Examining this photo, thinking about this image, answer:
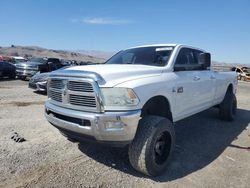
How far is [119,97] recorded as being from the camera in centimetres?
331

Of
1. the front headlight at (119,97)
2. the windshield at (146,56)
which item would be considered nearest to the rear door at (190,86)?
the windshield at (146,56)

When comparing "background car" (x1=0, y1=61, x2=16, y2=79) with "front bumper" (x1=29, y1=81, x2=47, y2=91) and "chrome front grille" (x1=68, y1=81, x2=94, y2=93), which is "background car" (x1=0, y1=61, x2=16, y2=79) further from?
"chrome front grille" (x1=68, y1=81, x2=94, y2=93)

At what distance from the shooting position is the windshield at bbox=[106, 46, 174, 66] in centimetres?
467

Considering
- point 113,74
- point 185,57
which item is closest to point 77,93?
point 113,74

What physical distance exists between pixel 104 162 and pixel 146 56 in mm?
2131

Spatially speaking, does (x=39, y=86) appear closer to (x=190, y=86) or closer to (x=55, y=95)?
(x=55, y=95)

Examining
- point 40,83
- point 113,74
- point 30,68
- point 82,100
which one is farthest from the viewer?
point 30,68

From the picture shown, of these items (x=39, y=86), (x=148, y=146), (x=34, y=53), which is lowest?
(x=148, y=146)

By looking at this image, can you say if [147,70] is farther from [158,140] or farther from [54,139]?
[54,139]

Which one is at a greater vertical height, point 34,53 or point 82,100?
point 34,53

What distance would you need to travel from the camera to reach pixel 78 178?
3521 millimetres

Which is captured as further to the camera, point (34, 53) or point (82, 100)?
point (34, 53)

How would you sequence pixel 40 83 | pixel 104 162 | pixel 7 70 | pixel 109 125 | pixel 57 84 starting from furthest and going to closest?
pixel 7 70, pixel 40 83, pixel 104 162, pixel 57 84, pixel 109 125

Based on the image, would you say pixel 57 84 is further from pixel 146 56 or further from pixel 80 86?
pixel 146 56
